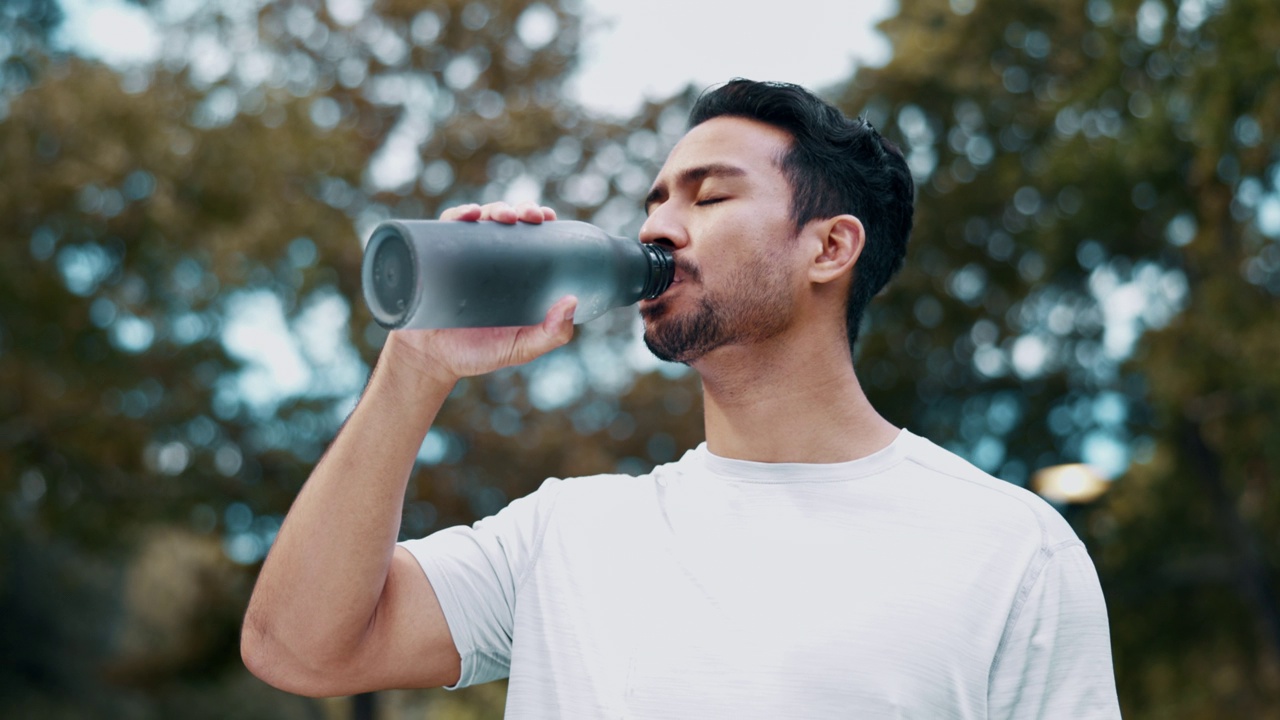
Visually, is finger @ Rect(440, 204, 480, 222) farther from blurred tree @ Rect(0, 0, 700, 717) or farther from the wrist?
blurred tree @ Rect(0, 0, 700, 717)

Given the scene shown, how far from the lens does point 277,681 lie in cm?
197

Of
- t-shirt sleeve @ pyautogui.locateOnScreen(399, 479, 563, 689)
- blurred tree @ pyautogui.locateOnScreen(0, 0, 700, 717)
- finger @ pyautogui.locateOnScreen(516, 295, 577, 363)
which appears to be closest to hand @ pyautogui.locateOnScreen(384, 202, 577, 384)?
finger @ pyautogui.locateOnScreen(516, 295, 577, 363)

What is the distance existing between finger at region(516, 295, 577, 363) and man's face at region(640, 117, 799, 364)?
26cm

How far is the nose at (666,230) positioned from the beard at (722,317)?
4cm

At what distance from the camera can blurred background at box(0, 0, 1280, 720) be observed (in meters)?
9.99

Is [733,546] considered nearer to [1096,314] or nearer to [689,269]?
[689,269]

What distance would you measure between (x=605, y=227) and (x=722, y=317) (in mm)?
12708

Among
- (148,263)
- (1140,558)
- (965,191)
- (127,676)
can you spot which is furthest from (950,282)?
(127,676)

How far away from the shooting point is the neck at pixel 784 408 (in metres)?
2.06

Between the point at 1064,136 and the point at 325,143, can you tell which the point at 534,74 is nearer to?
the point at 325,143

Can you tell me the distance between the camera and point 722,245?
2.03 metres

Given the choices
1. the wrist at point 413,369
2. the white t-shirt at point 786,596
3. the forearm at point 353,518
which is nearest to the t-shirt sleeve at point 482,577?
the white t-shirt at point 786,596

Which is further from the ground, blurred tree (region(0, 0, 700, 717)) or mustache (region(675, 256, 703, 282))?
blurred tree (region(0, 0, 700, 717))

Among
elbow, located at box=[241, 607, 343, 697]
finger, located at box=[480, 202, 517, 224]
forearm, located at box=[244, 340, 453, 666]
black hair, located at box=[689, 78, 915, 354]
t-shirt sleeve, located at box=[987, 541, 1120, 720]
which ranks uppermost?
black hair, located at box=[689, 78, 915, 354]
